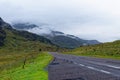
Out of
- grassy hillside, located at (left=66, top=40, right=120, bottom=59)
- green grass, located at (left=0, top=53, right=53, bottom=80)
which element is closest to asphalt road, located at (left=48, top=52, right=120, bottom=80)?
green grass, located at (left=0, top=53, right=53, bottom=80)

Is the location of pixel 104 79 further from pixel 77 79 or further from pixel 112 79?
pixel 77 79

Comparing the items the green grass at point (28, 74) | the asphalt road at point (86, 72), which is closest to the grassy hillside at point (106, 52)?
the green grass at point (28, 74)

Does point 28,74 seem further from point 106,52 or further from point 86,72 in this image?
point 106,52

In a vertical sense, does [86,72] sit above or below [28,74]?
above

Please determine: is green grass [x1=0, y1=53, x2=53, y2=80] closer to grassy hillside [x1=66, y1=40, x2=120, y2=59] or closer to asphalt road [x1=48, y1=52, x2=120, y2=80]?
asphalt road [x1=48, y1=52, x2=120, y2=80]

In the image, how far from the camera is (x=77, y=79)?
20.8 metres

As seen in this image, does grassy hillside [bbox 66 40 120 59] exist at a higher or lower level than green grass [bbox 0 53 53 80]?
higher

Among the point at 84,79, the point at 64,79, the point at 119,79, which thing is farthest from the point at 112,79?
the point at 64,79

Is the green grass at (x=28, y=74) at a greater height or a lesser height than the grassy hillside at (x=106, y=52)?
lesser

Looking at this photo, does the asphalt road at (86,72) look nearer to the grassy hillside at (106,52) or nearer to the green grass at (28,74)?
the green grass at (28,74)

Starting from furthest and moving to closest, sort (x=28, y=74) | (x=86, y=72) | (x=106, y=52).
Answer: (x=106, y=52)
(x=28, y=74)
(x=86, y=72)

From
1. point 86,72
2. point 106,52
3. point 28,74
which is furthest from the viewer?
point 106,52

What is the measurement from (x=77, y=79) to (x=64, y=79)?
136 centimetres

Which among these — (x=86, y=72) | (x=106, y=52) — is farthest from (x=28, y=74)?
(x=106, y=52)
